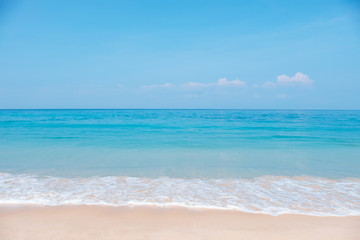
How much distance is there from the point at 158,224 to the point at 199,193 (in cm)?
166

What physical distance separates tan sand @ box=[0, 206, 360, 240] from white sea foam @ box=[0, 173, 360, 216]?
0.96 feet

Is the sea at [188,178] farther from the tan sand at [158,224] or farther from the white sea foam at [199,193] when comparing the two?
the tan sand at [158,224]

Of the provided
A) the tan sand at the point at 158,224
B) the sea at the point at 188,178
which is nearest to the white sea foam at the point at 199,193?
the sea at the point at 188,178

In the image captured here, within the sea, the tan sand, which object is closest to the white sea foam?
the sea

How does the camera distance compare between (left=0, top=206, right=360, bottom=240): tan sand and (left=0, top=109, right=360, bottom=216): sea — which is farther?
(left=0, top=109, right=360, bottom=216): sea

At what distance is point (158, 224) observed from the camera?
3.75m

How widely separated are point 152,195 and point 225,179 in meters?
2.48

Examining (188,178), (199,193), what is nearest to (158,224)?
(199,193)

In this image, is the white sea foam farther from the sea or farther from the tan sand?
the tan sand

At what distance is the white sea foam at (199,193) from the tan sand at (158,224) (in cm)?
29

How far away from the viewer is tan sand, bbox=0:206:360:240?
3420mm

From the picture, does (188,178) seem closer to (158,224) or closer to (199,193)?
(199,193)

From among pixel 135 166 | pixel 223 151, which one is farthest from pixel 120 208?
pixel 223 151

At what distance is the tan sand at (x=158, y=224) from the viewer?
11.2ft
